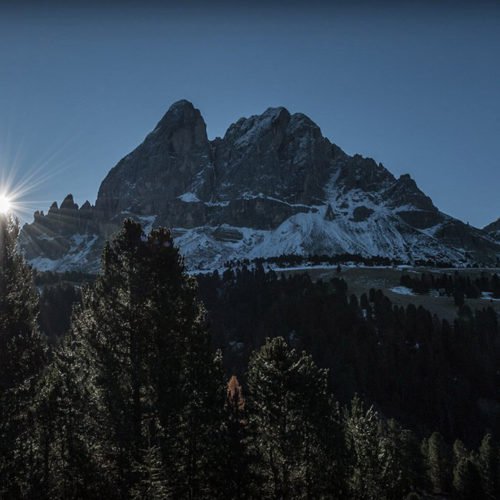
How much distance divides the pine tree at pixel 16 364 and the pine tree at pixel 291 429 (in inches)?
394

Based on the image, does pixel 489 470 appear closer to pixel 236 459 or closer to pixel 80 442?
pixel 236 459

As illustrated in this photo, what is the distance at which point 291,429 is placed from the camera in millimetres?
23172

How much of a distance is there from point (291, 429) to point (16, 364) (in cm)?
1272

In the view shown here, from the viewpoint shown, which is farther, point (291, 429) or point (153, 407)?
point (291, 429)

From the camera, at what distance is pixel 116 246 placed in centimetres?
2180

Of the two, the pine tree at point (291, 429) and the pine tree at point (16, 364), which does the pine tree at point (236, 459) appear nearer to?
the pine tree at point (291, 429)

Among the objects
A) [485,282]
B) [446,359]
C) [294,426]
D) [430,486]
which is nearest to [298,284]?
[446,359]

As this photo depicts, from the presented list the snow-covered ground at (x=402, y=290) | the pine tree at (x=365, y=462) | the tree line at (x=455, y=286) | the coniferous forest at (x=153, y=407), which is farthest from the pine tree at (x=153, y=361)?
the snow-covered ground at (x=402, y=290)

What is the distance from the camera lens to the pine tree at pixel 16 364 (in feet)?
52.6

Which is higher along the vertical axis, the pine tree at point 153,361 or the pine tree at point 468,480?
the pine tree at point 153,361

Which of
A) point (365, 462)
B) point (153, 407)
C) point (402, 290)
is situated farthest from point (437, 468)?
point (402, 290)

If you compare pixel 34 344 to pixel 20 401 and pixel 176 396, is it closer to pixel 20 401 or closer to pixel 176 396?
pixel 20 401

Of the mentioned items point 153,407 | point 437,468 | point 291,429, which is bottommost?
point 437,468

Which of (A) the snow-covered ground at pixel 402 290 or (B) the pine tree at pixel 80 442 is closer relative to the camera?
(B) the pine tree at pixel 80 442
